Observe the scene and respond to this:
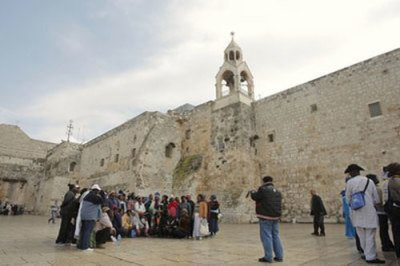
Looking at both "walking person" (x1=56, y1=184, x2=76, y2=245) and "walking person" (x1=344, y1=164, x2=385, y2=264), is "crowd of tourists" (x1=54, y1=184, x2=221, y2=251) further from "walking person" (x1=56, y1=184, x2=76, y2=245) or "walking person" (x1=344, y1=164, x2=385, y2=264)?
"walking person" (x1=344, y1=164, x2=385, y2=264)

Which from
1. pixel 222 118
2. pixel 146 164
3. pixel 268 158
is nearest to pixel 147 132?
pixel 146 164

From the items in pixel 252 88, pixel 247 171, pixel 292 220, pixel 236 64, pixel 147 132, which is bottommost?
pixel 292 220

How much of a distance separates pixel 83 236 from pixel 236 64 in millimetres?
14814

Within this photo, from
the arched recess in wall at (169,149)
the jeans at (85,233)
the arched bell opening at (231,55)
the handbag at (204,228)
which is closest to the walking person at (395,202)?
the handbag at (204,228)

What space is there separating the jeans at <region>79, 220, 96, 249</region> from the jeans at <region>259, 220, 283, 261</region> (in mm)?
3654

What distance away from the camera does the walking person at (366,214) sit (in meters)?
4.07

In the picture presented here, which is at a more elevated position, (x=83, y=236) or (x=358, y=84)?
(x=358, y=84)

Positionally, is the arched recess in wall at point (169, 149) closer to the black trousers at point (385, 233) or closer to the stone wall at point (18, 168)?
the black trousers at point (385, 233)

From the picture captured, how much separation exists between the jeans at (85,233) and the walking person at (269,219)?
358 cm

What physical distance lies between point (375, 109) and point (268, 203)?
9.69m

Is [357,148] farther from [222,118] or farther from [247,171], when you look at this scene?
[222,118]

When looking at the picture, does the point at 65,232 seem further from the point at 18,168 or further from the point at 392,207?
the point at 18,168

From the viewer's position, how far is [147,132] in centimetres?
1784

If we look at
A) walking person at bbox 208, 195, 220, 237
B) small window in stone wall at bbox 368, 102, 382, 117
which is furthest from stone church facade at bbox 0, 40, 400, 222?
walking person at bbox 208, 195, 220, 237
